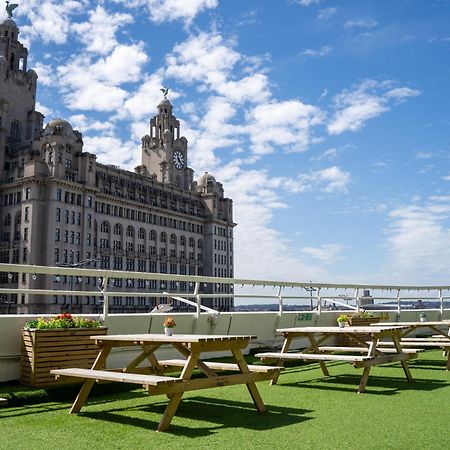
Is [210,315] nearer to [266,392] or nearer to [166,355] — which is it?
[166,355]

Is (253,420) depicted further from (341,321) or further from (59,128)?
(59,128)

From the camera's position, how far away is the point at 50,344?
27.0ft

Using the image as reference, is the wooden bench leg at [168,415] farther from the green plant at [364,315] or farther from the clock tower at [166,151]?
the clock tower at [166,151]

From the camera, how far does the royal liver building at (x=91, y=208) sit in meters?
77.9

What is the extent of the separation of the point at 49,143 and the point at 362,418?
81567mm

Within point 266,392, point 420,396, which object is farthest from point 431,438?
point 266,392

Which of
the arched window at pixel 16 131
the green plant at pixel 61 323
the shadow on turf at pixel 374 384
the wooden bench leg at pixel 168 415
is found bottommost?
the shadow on turf at pixel 374 384

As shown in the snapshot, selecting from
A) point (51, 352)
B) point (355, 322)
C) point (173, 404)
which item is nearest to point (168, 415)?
point (173, 404)

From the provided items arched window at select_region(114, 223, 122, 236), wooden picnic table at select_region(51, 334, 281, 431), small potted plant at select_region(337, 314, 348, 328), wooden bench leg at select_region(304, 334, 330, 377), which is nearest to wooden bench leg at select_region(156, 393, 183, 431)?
wooden picnic table at select_region(51, 334, 281, 431)

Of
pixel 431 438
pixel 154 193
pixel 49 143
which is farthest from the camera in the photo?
pixel 154 193

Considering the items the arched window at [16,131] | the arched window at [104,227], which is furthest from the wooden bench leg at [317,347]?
the arched window at [16,131]

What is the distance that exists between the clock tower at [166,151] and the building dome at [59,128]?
2627 cm

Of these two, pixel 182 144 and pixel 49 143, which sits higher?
pixel 182 144

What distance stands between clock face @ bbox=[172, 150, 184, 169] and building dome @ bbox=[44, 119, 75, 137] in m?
33.7
